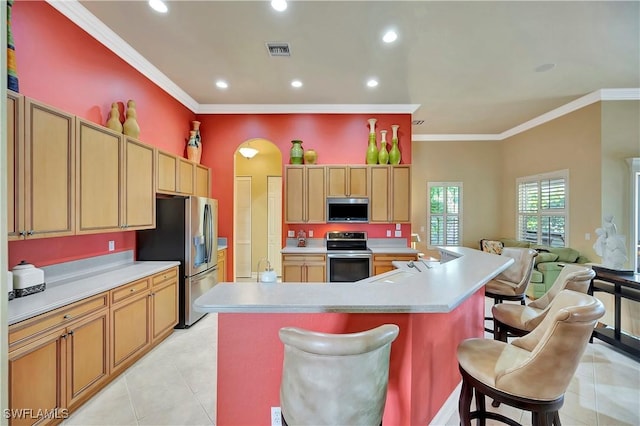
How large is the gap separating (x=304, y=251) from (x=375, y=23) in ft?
9.87

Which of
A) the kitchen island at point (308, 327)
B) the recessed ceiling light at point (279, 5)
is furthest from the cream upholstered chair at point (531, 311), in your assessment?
the recessed ceiling light at point (279, 5)

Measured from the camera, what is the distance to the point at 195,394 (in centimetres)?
227

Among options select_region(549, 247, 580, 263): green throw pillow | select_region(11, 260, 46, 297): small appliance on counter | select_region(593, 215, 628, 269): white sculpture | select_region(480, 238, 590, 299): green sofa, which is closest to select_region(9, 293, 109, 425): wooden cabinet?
select_region(11, 260, 46, 297): small appliance on counter

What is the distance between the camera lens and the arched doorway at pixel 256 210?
20.8 ft

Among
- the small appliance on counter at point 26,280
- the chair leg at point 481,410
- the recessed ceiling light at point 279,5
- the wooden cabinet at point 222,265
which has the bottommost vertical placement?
the chair leg at point 481,410

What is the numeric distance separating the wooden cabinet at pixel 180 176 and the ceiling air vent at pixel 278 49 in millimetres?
1762

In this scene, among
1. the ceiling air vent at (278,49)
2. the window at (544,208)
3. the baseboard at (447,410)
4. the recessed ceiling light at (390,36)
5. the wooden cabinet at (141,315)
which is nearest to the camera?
the baseboard at (447,410)

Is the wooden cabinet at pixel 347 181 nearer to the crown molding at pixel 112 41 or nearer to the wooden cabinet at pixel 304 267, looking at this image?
the wooden cabinet at pixel 304 267

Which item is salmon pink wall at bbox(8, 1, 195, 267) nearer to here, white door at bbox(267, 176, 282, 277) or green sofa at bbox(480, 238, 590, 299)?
white door at bbox(267, 176, 282, 277)

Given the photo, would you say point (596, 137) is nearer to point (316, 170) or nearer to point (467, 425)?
point (316, 170)

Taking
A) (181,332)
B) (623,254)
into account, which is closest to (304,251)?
(181,332)

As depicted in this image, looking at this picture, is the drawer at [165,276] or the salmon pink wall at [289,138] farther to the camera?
the salmon pink wall at [289,138]

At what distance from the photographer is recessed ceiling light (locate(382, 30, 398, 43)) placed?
2.82 meters

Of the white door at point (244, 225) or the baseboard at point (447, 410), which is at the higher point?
the white door at point (244, 225)
